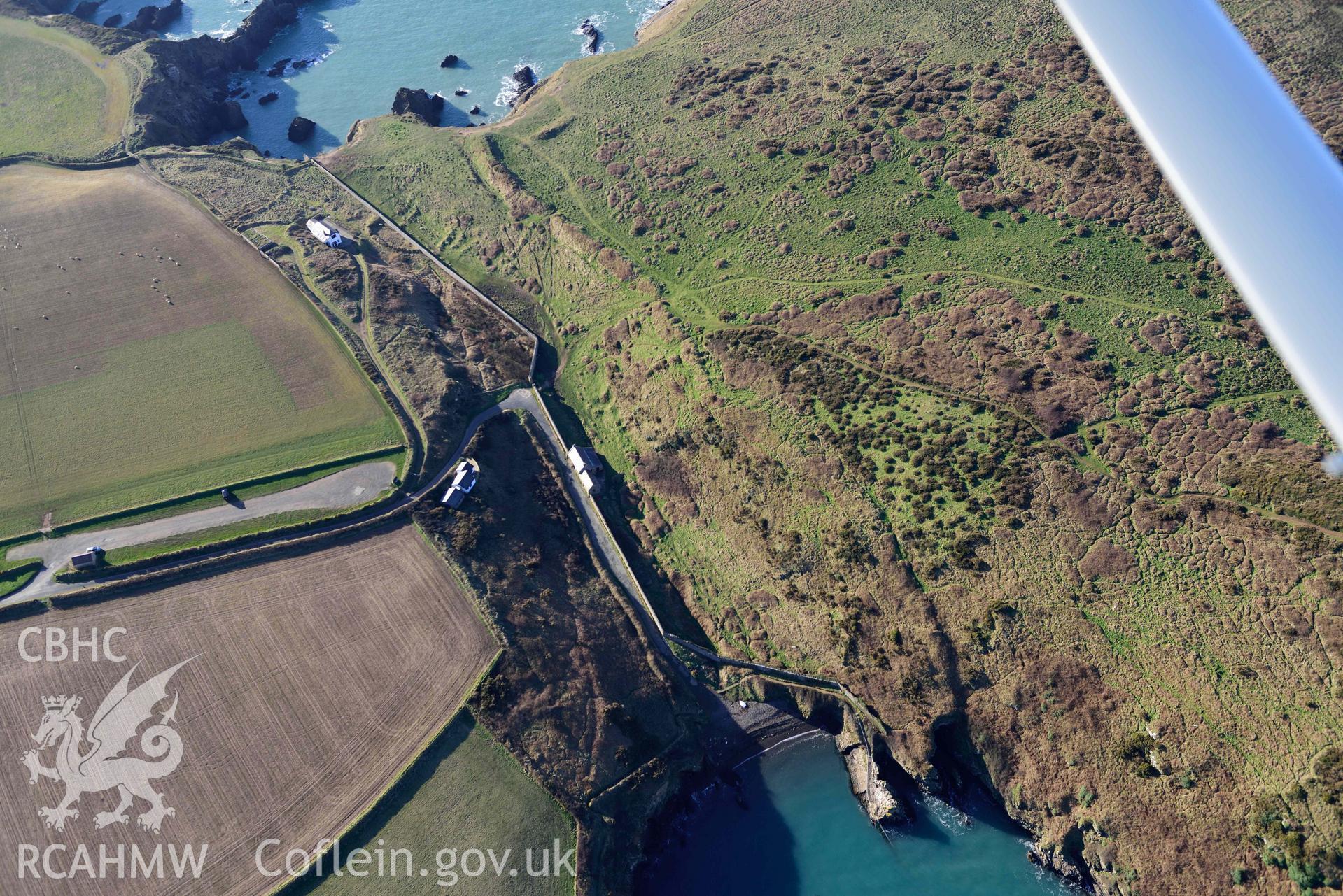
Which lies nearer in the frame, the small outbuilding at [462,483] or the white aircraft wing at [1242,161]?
the white aircraft wing at [1242,161]

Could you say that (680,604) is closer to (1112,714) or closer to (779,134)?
(1112,714)

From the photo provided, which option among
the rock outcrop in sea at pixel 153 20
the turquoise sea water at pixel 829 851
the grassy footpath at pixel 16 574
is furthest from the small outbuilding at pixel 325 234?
the rock outcrop in sea at pixel 153 20

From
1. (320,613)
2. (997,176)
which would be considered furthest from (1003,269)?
(320,613)

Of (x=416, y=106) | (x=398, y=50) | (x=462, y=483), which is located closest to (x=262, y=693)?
(x=462, y=483)

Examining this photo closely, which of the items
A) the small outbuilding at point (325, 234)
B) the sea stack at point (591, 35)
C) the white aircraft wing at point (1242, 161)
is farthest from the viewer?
the sea stack at point (591, 35)

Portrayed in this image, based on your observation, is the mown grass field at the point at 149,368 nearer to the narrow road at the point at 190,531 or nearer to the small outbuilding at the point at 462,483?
the narrow road at the point at 190,531

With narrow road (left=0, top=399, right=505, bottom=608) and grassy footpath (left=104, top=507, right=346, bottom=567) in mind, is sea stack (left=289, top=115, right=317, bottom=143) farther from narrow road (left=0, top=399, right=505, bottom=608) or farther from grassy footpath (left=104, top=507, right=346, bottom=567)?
grassy footpath (left=104, top=507, right=346, bottom=567)
